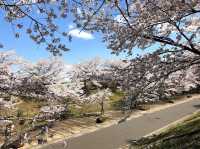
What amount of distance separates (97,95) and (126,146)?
63.0ft

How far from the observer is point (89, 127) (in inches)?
1208

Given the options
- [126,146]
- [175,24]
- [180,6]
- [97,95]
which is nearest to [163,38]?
[175,24]

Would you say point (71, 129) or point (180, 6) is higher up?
point (180, 6)

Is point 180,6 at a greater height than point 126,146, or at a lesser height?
greater

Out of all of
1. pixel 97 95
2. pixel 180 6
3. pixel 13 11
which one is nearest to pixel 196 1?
pixel 180 6

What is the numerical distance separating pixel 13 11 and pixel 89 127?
24636mm

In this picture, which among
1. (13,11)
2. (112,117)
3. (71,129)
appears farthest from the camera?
(112,117)

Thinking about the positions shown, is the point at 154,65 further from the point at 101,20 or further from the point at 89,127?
the point at 89,127

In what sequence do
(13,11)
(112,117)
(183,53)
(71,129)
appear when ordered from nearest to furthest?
1. (13,11)
2. (183,53)
3. (71,129)
4. (112,117)

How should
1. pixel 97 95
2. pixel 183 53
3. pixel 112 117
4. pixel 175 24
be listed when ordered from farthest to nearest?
pixel 97 95 → pixel 112 117 → pixel 183 53 → pixel 175 24

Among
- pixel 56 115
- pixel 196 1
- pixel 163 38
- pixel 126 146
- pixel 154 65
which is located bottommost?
pixel 126 146

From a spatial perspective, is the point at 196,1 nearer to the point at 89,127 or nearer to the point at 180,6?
the point at 180,6

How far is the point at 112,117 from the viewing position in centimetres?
3666

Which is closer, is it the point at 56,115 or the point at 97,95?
the point at 56,115
